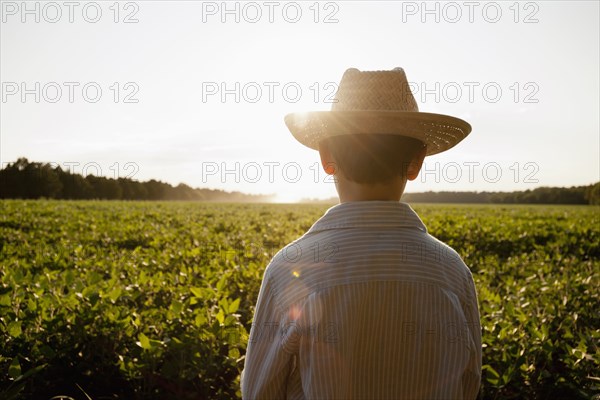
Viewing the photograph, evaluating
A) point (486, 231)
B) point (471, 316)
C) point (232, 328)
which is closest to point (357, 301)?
point (471, 316)

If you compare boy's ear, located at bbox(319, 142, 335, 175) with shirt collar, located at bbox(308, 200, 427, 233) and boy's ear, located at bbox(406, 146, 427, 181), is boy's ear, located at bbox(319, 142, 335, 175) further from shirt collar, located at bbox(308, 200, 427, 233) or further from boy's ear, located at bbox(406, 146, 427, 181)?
boy's ear, located at bbox(406, 146, 427, 181)

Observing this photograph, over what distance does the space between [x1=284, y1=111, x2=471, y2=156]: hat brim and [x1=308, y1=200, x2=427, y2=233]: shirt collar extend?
0.30 metres

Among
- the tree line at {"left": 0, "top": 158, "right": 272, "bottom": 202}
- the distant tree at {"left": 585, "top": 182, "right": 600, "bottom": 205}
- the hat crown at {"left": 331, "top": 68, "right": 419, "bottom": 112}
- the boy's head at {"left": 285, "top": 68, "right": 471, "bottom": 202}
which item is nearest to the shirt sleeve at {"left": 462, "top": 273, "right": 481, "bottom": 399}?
the boy's head at {"left": 285, "top": 68, "right": 471, "bottom": 202}

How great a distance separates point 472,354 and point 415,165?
0.73 m

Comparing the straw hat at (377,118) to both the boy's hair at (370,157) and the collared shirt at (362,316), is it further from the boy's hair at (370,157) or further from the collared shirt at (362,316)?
the collared shirt at (362,316)

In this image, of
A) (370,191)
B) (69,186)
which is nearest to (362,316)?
(370,191)

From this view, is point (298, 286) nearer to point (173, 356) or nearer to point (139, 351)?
point (173, 356)

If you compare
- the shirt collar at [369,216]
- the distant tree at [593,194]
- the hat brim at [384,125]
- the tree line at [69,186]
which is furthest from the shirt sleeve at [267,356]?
the distant tree at [593,194]

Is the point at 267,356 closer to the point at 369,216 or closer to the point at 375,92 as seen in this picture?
the point at 369,216

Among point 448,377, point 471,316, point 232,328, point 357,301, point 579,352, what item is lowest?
point 579,352

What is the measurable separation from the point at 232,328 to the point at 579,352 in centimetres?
227

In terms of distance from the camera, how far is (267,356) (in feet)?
5.13

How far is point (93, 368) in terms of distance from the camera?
303 cm

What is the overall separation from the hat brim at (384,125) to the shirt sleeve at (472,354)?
0.62 metres
